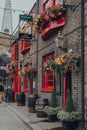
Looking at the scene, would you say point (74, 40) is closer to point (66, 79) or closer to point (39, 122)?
point (66, 79)

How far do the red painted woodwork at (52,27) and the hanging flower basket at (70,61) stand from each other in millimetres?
2152

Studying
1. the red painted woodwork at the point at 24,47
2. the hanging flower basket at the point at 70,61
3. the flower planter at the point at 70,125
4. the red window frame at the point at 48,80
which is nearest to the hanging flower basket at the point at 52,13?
the red window frame at the point at 48,80

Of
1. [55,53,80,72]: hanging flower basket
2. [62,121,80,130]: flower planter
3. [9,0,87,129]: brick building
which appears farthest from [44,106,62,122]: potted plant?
[55,53,80,72]: hanging flower basket

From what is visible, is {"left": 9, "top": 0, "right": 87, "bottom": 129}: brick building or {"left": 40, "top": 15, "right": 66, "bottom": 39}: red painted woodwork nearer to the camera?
{"left": 9, "top": 0, "right": 87, "bottom": 129}: brick building

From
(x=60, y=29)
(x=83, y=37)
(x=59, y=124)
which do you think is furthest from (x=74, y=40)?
(x=59, y=124)

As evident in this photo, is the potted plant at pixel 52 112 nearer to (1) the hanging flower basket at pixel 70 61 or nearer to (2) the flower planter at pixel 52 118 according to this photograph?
(2) the flower planter at pixel 52 118

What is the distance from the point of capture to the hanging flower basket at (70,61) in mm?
12247

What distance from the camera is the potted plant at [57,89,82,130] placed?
466 inches

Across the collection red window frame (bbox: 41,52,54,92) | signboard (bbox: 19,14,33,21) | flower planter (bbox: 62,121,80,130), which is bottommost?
flower planter (bbox: 62,121,80,130)

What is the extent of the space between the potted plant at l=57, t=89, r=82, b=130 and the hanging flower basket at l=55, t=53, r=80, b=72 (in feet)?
2.93

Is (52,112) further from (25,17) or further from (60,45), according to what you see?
(25,17)

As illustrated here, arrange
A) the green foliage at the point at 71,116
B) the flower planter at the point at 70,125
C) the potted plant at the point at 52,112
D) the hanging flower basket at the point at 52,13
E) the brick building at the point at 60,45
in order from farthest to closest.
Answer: the hanging flower basket at the point at 52,13 < the potted plant at the point at 52,112 < the brick building at the point at 60,45 < the flower planter at the point at 70,125 < the green foliage at the point at 71,116

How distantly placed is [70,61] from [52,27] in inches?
130

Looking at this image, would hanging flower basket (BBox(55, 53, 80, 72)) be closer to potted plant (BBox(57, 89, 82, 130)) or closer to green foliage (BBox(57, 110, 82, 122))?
potted plant (BBox(57, 89, 82, 130))
